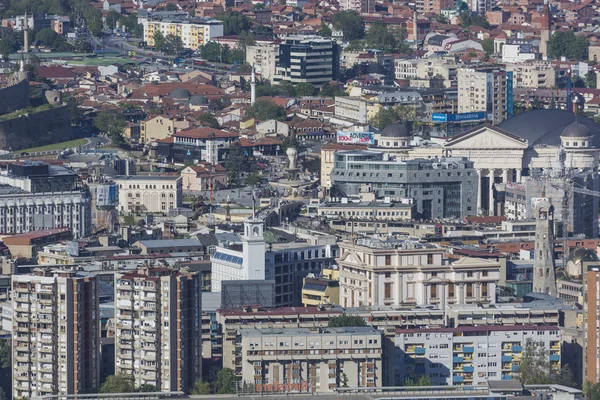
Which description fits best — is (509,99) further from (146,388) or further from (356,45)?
(146,388)

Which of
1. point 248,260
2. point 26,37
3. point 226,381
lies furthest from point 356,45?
point 226,381

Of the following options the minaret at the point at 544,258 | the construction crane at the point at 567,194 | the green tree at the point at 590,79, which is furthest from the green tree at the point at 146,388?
the green tree at the point at 590,79

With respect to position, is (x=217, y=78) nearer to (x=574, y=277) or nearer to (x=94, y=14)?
(x=94, y=14)

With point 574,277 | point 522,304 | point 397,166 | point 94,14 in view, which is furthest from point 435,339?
point 94,14

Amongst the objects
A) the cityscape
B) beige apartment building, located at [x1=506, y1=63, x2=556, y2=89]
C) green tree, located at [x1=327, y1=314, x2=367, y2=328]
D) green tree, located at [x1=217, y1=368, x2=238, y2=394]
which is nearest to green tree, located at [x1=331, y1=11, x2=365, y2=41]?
the cityscape

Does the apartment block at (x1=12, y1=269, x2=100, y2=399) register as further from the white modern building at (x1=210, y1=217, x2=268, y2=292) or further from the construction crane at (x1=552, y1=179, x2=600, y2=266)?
the construction crane at (x1=552, y1=179, x2=600, y2=266)

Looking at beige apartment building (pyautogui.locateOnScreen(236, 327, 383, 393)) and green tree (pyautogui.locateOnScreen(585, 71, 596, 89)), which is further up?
green tree (pyautogui.locateOnScreen(585, 71, 596, 89))

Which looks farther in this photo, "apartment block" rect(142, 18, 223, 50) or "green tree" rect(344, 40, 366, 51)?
"apartment block" rect(142, 18, 223, 50)
